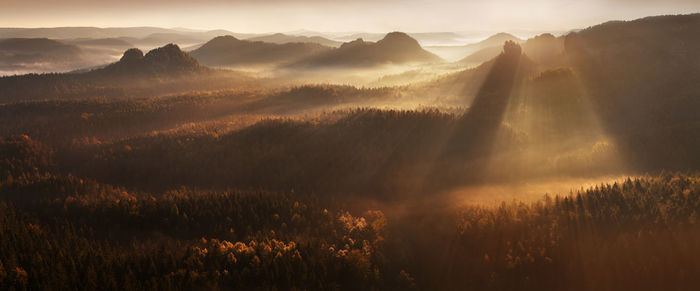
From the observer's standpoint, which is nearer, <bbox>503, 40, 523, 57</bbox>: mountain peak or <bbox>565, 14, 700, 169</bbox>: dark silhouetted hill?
<bbox>565, 14, 700, 169</bbox>: dark silhouetted hill

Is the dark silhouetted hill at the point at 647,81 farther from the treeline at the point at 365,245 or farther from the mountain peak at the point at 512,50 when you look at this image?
the treeline at the point at 365,245

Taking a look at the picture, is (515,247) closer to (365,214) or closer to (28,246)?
(365,214)

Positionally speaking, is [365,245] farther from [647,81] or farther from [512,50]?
[647,81]

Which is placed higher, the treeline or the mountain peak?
the mountain peak

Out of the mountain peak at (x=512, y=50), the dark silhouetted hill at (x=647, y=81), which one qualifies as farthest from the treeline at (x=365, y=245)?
the mountain peak at (x=512, y=50)

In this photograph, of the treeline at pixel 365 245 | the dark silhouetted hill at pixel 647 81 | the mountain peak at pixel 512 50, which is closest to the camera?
the treeline at pixel 365 245

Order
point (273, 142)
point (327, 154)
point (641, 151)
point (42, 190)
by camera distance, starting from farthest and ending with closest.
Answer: point (273, 142) < point (327, 154) < point (641, 151) < point (42, 190)

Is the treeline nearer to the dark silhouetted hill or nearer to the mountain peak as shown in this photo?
the dark silhouetted hill

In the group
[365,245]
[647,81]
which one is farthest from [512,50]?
[365,245]

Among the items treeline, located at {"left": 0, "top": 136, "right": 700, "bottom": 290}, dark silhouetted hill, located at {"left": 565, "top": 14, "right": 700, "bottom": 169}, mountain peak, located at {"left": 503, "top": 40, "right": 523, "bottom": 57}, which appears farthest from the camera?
mountain peak, located at {"left": 503, "top": 40, "right": 523, "bottom": 57}

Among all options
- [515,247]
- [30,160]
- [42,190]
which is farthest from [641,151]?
[30,160]

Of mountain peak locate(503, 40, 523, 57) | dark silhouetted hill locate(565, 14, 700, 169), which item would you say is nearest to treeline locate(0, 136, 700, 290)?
dark silhouetted hill locate(565, 14, 700, 169)
